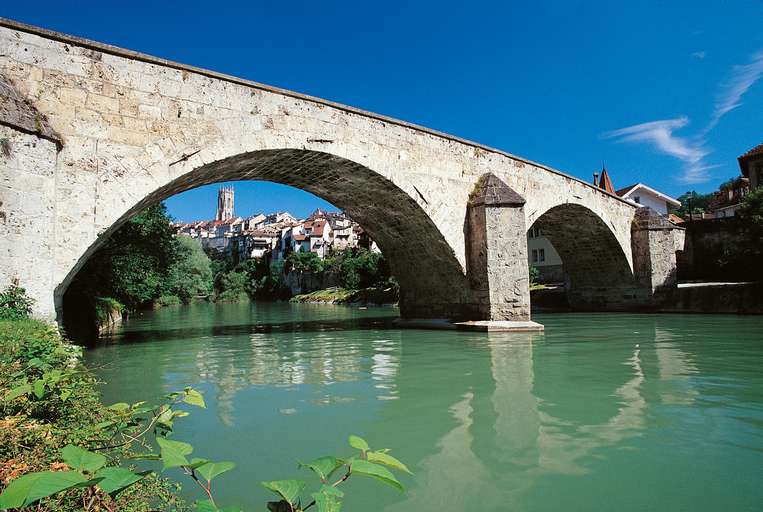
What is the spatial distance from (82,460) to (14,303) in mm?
6248

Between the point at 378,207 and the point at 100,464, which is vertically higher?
the point at 378,207

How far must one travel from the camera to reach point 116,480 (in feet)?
3.74

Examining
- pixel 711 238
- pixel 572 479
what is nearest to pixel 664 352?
pixel 572 479

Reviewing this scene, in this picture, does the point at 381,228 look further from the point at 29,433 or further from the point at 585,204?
the point at 29,433

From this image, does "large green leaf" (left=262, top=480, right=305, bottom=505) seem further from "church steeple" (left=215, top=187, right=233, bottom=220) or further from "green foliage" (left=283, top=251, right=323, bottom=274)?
"church steeple" (left=215, top=187, right=233, bottom=220)

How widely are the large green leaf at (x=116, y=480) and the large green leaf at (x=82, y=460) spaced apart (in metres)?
0.03

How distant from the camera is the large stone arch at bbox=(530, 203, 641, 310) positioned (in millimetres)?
18781

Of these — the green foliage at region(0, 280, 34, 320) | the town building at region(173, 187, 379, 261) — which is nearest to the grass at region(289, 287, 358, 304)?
the town building at region(173, 187, 379, 261)

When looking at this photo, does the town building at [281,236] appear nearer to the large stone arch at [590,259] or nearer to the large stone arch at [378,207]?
the large stone arch at [590,259]

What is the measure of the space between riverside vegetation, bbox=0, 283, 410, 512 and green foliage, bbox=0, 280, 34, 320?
1816 mm

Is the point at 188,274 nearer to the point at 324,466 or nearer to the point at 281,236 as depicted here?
the point at 324,466

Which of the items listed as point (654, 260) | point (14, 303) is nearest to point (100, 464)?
point (14, 303)

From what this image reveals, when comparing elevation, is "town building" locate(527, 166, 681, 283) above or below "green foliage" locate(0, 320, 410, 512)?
above

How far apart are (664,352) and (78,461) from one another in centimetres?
876
